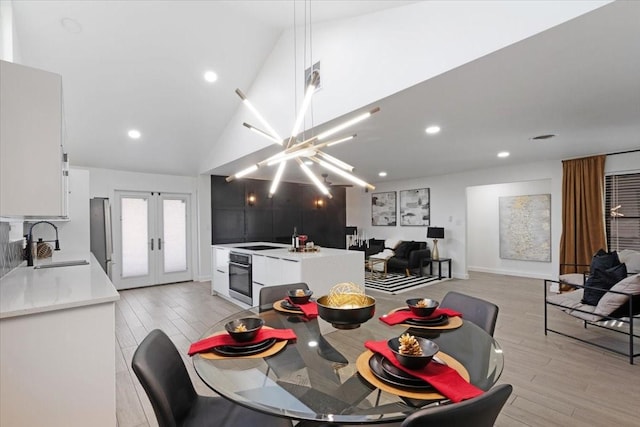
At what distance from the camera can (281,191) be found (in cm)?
815

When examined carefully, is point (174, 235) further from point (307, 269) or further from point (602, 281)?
point (602, 281)

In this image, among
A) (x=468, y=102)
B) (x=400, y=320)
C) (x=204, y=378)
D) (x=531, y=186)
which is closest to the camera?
(x=204, y=378)

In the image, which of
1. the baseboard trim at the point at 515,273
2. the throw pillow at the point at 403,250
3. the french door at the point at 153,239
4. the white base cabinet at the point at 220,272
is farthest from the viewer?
the throw pillow at the point at 403,250

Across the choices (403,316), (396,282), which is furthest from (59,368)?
(396,282)

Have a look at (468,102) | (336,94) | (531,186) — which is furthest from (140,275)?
(531,186)

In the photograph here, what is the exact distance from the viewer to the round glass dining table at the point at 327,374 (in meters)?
1.02

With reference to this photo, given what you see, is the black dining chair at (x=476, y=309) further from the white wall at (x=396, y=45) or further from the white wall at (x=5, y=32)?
the white wall at (x=5, y=32)

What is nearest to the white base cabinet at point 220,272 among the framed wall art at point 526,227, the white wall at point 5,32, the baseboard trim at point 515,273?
the white wall at point 5,32

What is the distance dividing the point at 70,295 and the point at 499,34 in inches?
125

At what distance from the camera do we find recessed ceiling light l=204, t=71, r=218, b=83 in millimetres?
4637

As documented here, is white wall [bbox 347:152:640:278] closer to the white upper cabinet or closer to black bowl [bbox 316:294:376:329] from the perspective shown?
black bowl [bbox 316:294:376:329]

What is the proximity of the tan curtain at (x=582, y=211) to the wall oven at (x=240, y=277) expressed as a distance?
205 inches

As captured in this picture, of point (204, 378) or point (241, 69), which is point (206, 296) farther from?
point (204, 378)

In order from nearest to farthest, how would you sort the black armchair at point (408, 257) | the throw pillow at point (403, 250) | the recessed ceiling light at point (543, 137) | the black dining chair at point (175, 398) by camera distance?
the black dining chair at point (175, 398)
the recessed ceiling light at point (543, 137)
the black armchair at point (408, 257)
the throw pillow at point (403, 250)
